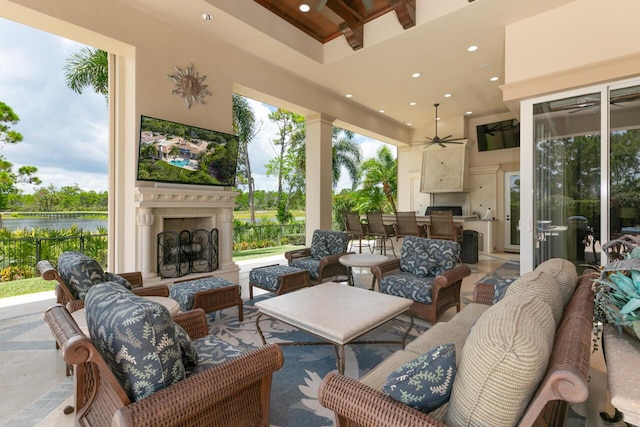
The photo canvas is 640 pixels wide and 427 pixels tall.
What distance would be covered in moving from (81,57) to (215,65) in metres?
2.82

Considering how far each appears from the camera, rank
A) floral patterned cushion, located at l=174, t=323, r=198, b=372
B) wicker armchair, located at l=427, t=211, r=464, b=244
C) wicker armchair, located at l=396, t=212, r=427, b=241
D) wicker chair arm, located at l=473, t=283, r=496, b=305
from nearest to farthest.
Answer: floral patterned cushion, located at l=174, t=323, r=198, b=372 → wicker chair arm, located at l=473, t=283, r=496, b=305 → wicker armchair, located at l=427, t=211, r=464, b=244 → wicker armchair, located at l=396, t=212, r=427, b=241

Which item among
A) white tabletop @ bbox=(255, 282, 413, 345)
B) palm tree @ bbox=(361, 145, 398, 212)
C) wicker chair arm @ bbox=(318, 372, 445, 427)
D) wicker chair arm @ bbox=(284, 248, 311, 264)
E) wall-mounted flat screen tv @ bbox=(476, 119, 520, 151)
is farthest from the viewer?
palm tree @ bbox=(361, 145, 398, 212)

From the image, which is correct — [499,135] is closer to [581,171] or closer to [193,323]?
[581,171]

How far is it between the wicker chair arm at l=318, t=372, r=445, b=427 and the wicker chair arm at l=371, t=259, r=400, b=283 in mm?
2135

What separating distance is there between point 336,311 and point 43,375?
7.38 feet

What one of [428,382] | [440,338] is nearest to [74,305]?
[428,382]

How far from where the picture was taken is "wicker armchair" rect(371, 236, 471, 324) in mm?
2887

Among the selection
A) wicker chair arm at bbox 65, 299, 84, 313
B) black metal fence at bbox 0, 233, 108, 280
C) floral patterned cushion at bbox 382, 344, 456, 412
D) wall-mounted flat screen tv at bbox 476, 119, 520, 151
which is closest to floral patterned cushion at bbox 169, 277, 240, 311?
wicker chair arm at bbox 65, 299, 84, 313

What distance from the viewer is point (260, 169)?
1059cm

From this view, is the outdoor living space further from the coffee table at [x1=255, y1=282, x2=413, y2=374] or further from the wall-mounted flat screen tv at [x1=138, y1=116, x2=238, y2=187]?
the wall-mounted flat screen tv at [x1=138, y1=116, x2=238, y2=187]

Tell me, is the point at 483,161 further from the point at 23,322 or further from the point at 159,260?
the point at 23,322

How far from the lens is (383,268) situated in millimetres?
3398

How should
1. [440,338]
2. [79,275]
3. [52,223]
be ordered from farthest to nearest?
[52,223] < [79,275] < [440,338]

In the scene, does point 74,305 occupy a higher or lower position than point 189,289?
higher
